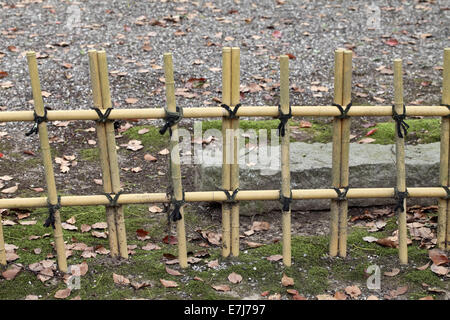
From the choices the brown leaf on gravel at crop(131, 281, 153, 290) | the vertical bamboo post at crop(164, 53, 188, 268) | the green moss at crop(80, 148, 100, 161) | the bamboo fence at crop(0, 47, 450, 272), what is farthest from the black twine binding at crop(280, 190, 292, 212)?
the green moss at crop(80, 148, 100, 161)

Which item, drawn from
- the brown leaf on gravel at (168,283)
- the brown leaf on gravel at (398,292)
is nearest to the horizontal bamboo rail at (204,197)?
the brown leaf on gravel at (168,283)

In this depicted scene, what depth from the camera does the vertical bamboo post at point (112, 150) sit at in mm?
3334

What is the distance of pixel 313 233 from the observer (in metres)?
4.23

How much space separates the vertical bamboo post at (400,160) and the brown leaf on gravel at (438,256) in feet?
0.58

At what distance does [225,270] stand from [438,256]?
4.51 ft

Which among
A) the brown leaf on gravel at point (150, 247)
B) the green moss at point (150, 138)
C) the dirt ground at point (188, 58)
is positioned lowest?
the brown leaf on gravel at point (150, 247)

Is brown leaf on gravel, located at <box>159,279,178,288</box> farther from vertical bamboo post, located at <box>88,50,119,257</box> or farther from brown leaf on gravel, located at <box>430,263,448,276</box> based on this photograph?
brown leaf on gravel, located at <box>430,263,448,276</box>

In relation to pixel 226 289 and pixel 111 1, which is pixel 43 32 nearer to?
pixel 111 1

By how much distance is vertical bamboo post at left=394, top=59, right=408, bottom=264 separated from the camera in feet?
11.3

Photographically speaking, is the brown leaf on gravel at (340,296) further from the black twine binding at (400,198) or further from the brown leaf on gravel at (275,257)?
the black twine binding at (400,198)

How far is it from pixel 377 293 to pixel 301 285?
45cm

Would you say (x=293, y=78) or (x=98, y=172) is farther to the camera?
(x=293, y=78)

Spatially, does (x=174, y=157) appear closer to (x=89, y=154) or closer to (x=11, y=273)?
(x=11, y=273)

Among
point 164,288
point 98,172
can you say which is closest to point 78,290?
point 164,288
